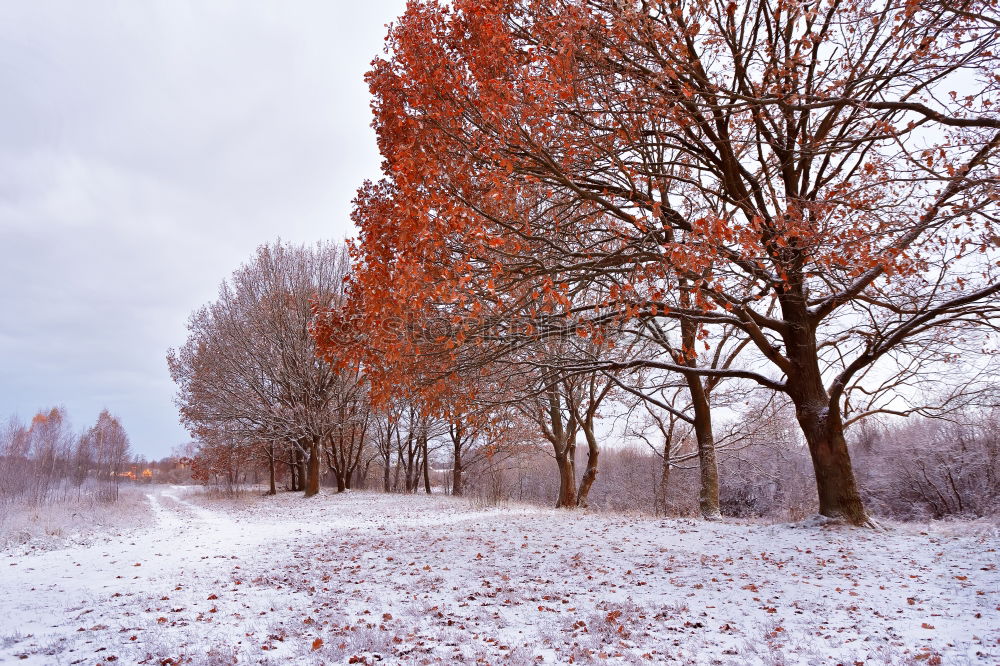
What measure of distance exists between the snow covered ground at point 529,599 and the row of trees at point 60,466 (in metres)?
15.2

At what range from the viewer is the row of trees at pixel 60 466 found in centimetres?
2167

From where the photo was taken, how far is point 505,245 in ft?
23.2

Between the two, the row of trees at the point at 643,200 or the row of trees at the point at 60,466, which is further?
the row of trees at the point at 60,466

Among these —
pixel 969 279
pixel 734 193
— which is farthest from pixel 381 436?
pixel 969 279

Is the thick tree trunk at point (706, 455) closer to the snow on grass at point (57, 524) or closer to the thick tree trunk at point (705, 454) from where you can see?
the thick tree trunk at point (705, 454)

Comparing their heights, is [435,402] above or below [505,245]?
below

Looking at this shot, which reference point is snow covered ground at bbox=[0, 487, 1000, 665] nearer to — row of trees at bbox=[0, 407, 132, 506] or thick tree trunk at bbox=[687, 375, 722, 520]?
thick tree trunk at bbox=[687, 375, 722, 520]

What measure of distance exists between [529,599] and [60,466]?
120 ft

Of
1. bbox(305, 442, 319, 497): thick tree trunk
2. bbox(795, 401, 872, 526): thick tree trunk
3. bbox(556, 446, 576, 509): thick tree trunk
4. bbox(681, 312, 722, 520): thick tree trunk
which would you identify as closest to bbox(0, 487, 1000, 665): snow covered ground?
bbox(795, 401, 872, 526): thick tree trunk

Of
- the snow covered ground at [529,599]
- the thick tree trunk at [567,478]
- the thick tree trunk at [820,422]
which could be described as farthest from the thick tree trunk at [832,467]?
the thick tree trunk at [567,478]

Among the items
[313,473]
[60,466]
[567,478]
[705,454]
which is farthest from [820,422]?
[60,466]

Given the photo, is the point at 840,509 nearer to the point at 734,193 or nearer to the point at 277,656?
the point at 734,193

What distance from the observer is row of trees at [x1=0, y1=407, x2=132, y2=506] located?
21.7 m

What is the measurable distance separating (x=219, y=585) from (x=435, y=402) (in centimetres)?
392
